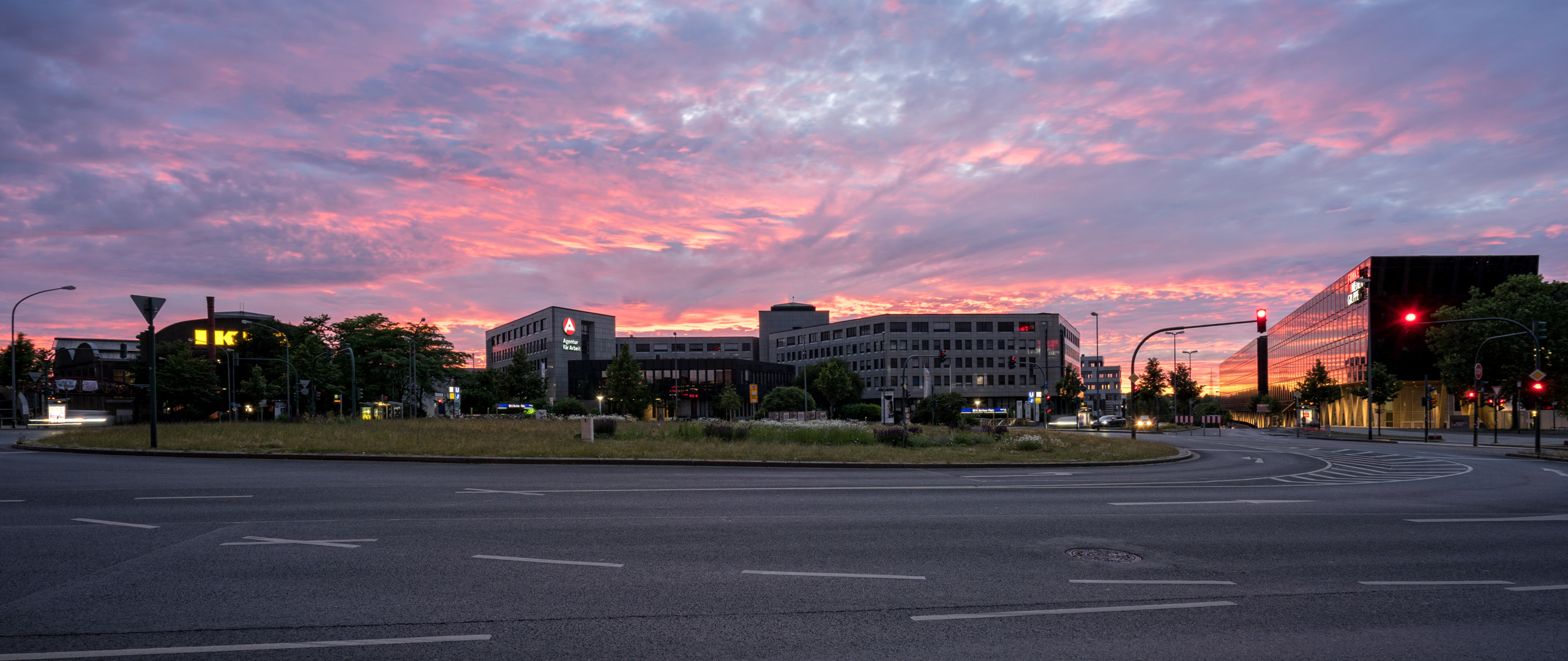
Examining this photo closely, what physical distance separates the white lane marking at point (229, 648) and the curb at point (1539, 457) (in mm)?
35395

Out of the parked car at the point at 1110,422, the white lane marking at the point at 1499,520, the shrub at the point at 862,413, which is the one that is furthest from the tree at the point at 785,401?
the white lane marking at the point at 1499,520

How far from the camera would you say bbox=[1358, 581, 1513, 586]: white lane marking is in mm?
7383

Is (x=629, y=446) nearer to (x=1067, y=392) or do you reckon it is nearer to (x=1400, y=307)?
(x=1400, y=307)

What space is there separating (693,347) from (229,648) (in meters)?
142

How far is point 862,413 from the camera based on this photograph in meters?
66.4

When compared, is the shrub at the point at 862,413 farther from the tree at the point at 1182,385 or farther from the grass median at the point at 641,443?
the tree at the point at 1182,385

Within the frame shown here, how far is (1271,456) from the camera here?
94.4 feet

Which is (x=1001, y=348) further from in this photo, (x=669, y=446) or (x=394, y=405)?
(x=669, y=446)

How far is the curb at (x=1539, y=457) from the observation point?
26.7 metres

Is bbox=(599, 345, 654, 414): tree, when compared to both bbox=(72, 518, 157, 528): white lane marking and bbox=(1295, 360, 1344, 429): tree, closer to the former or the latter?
bbox=(1295, 360, 1344, 429): tree

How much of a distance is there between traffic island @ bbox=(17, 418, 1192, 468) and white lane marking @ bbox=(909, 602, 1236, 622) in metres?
13.5

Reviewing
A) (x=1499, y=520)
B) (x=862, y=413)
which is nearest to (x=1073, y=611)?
(x=1499, y=520)

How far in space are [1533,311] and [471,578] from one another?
74340 millimetres

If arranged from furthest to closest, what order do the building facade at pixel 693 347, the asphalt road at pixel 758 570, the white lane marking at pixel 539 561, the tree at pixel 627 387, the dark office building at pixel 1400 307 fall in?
1. the building facade at pixel 693 347
2. the tree at pixel 627 387
3. the dark office building at pixel 1400 307
4. the white lane marking at pixel 539 561
5. the asphalt road at pixel 758 570
